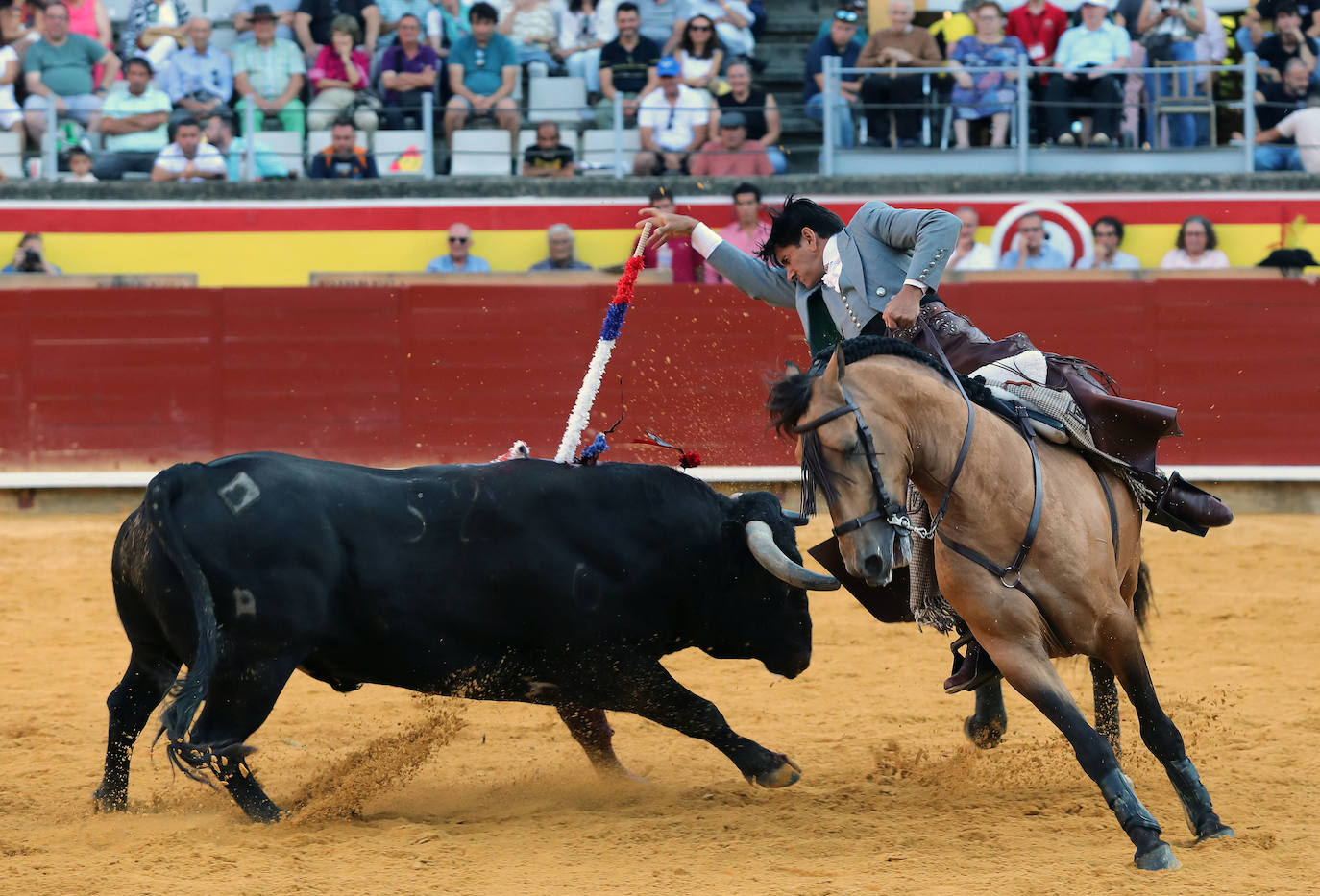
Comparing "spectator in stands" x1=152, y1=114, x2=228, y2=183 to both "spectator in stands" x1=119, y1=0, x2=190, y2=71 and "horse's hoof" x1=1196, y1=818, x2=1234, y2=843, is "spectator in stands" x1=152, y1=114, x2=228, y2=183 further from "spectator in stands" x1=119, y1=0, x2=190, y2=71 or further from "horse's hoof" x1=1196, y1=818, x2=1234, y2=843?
"horse's hoof" x1=1196, y1=818, x2=1234, y2=843

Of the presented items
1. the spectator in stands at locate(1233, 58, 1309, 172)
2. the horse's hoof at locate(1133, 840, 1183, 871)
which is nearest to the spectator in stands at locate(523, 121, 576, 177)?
the spectator in stands at locate(1233, 58, 1309, 172)

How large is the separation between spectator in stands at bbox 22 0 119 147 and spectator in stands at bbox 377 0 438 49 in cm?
183

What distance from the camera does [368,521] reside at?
12.5 feet

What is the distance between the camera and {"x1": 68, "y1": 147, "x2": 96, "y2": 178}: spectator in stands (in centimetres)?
1005

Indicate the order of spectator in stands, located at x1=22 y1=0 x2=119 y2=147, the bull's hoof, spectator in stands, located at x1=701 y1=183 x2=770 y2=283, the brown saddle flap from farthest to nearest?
spectator in stands, located at x1=22 y1=0 x2=119 y2=147, spectator in stands, located at x1=701 y1=183 x2=770 y2=283, the bull's hoof, the brown saddle flap

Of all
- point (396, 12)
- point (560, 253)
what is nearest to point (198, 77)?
point (396, 12)

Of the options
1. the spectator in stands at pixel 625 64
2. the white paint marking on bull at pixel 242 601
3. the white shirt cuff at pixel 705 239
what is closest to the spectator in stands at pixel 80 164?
the spectator in stands at pixel 625 64

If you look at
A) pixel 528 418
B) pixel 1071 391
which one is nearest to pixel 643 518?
pixel 1071 391

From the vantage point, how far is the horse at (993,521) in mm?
3205

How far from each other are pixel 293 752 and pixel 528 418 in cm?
458

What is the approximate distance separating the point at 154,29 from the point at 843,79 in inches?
186

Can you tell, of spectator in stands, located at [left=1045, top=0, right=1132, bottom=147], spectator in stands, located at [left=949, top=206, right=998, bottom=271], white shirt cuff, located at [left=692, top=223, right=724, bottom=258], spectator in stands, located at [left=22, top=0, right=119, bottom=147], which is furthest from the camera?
spectator in stands, located at [left=22, top=0, right=119, bottom=147]

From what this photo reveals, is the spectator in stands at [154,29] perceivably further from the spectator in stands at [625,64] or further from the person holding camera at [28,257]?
the spectator in stands at [625,64]

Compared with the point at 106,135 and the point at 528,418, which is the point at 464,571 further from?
the point at 106,135
